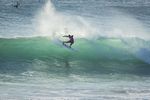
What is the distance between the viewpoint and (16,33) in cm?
4012

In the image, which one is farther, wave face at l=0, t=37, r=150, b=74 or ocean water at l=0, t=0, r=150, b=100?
wave face at l=0, t=37, r=150, b=74

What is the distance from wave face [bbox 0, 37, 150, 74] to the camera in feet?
93.7

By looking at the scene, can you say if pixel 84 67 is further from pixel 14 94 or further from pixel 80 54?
pixel 14 94

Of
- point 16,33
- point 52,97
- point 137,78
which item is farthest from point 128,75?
point 16,33

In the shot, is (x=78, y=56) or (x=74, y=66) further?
(x=78, y=56)

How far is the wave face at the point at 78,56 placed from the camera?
93.7ft

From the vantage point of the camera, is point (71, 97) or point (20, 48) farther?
point (20, 48)

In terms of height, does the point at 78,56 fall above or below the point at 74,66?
above

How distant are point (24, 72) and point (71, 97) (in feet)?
19.1

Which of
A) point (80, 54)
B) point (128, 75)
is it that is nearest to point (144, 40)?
point (80, 54)

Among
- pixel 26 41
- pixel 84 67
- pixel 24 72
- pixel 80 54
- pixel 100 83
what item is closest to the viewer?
pixel 100 83

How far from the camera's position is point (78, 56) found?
99.5 feet

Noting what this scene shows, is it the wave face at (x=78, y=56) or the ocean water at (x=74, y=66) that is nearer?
the ocean water at (x=74, y=66)

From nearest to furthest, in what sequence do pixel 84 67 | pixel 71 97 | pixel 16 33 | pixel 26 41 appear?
pixel 71 97 → pixel 84 67 → pixel 26 41 → pixel 16 33
